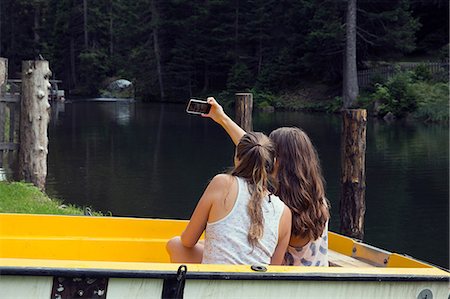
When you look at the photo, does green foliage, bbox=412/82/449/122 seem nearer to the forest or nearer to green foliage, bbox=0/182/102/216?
the forest

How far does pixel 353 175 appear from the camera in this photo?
988 cm

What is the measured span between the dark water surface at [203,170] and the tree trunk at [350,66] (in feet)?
22.4

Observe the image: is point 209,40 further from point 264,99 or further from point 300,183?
point 300,183

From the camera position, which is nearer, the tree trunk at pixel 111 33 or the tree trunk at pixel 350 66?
the tree trunk at pixel 350 66

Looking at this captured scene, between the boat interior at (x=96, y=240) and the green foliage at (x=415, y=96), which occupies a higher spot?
the green foliage at (x=415, y=96)

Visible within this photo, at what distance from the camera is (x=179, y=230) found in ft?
23.8

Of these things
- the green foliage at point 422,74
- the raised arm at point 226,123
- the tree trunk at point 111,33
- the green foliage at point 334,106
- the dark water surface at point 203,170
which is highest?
the tree trunk at point 111,33

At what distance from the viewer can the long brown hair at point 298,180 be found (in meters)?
5.25

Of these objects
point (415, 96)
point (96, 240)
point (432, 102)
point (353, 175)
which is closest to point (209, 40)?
point (415, 96)

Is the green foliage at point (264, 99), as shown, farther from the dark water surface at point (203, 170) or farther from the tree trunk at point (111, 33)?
the tree trunk at point (111, 33)

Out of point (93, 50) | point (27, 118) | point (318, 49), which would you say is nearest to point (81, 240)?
point (27, 118)

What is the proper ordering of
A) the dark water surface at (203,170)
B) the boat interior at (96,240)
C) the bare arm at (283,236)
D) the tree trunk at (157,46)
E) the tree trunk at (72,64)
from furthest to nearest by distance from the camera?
the tree trunk at (72,64) < the tree trunk at (157,46) < the dark water surface at (203,170) < the boat interior at (96,240) < the bare arm at (283,236)

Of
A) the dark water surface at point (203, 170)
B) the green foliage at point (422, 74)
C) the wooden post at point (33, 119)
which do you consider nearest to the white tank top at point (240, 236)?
the dark water surface at point (203, 170)

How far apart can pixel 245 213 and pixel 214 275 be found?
433mm
